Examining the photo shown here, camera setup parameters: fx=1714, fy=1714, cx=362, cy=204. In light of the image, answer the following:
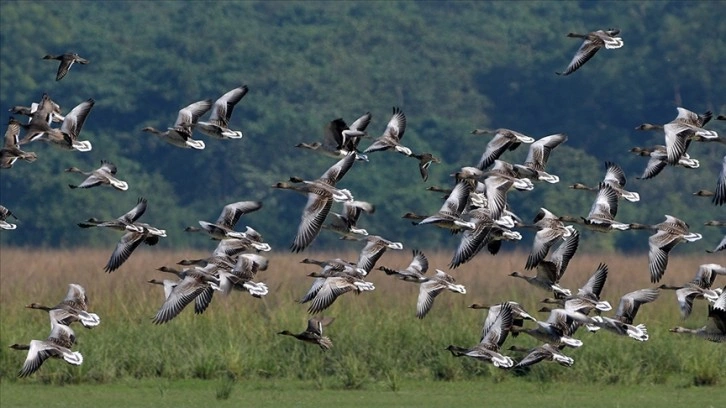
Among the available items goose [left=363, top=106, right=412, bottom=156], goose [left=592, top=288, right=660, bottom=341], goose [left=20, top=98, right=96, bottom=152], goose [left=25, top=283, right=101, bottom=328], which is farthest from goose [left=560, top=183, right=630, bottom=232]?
goose [left=20, top=98, right=96, bottom=152]

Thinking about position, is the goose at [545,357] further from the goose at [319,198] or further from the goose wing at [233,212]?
the goose wing at [233,212]

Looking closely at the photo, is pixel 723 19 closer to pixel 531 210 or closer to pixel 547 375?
pixel 531 210

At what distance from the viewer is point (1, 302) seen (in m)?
25.4

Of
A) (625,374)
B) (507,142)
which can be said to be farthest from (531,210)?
(507,142)

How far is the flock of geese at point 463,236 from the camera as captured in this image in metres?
14.2

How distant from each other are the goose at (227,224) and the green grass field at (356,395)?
331 cm

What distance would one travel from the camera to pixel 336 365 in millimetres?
20922

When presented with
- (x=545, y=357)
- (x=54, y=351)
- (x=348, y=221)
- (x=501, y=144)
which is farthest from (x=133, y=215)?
(x=545, y=357)

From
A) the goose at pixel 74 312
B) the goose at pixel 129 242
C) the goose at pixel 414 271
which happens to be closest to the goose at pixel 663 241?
the goose at pixel 414 271

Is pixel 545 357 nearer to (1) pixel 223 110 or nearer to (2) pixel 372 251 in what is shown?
(2) pixel 372 251

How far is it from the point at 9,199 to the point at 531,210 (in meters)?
15.5

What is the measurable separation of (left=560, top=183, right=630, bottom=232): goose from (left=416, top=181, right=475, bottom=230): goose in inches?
34.1

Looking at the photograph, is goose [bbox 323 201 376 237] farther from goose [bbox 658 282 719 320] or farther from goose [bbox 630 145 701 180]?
goose [bbox 658 282 719 320]

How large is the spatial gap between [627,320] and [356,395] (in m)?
5.93
